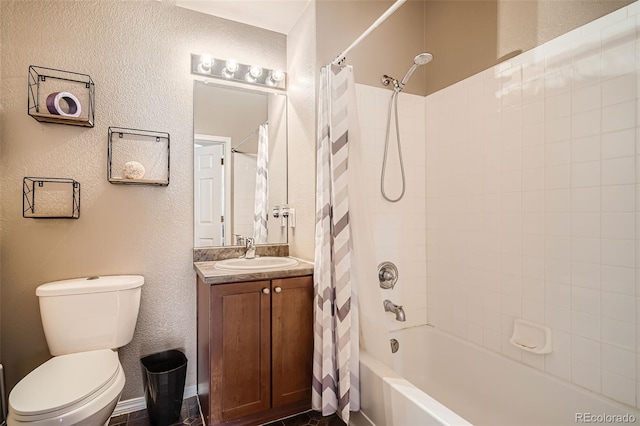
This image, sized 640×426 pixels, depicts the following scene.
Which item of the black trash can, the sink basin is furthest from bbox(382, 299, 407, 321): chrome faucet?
the black trash can

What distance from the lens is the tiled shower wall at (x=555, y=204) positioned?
1.28 metres

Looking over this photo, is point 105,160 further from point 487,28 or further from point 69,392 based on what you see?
point 487,28

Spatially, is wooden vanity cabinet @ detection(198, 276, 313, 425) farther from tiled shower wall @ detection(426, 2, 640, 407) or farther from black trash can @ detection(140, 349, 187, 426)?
tiled shower wall @ detection(426, 2, 640, 407)

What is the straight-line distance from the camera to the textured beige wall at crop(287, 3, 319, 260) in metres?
2.04

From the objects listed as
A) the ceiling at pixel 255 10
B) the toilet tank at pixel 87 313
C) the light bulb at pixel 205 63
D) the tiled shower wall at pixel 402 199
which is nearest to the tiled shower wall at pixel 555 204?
the tiled shower wall at pixel 402 199

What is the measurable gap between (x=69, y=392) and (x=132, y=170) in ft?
3.82

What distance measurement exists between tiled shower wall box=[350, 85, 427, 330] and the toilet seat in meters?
1.55

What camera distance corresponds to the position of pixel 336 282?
1.63 metres

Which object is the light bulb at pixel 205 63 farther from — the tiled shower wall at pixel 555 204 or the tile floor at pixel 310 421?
the tile floor at pixel 310 421

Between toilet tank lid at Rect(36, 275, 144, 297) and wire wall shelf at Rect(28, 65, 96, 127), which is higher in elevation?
wire wall shelf at Rect(28, 65, 96, 127)

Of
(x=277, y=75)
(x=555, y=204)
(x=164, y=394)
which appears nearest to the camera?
(x=555, y=204)

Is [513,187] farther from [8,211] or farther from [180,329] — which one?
[8,211]

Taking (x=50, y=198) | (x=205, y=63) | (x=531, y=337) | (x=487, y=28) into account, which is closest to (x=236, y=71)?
(x=205, y=63)
